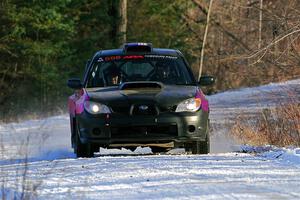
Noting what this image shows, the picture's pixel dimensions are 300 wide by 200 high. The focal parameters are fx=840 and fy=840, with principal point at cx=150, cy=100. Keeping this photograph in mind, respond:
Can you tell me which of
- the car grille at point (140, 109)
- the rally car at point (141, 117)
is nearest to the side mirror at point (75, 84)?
the rally car at point (141, 117)

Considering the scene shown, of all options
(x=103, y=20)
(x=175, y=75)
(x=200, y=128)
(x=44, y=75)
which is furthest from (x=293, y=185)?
(x=103, y=20)

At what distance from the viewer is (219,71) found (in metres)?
48.8

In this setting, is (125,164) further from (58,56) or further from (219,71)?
(219,71)

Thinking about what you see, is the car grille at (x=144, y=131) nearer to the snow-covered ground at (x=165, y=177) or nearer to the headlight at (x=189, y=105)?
the headlight at (x=189, y=105)

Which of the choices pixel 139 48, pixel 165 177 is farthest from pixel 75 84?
pixel 165 177

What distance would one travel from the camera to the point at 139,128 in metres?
11.3

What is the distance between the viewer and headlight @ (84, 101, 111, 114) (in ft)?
37.0

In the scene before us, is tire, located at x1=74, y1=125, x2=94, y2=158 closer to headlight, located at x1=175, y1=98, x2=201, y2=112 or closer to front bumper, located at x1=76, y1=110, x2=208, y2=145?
front bumper, located at x1=76, y1=110, x2=208, y2=145

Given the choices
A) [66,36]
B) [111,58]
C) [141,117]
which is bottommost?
[141,117]

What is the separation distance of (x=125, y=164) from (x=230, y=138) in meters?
6.77

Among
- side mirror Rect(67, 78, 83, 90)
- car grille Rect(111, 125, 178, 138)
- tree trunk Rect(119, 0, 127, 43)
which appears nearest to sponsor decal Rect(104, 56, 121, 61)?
side mirror Rect(67, 78, 83, 90)

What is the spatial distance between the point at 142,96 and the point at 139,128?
1.42 feet

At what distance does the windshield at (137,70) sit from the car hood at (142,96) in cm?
77

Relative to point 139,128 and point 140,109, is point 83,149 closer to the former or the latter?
point 139,128
